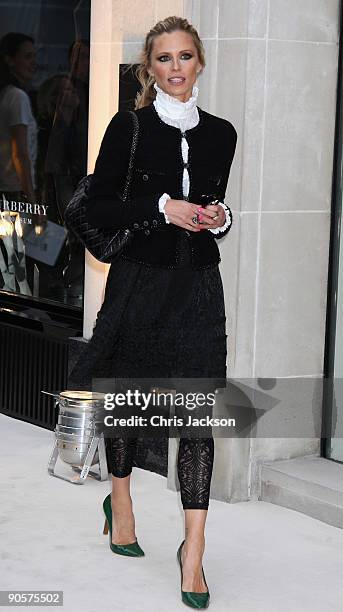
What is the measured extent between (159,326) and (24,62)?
379 centimetres

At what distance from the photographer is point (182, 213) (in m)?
4.65

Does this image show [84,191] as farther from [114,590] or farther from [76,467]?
[76,467]

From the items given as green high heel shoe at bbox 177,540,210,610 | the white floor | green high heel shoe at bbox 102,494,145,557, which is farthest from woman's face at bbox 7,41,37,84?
green high heel shoe at bbox 177,540,210,610

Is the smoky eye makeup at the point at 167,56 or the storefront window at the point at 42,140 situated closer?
the smoky eye makeup at the point at 167,56

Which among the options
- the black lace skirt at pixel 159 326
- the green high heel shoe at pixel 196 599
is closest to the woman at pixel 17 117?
the black lace skirt at pixel 159 326

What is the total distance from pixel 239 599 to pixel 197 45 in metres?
2.08

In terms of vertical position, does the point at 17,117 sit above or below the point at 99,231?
above

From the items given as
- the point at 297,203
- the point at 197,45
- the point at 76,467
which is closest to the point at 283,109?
the point at 297,203

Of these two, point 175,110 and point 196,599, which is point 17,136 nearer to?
point 175,110

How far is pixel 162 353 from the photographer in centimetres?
489

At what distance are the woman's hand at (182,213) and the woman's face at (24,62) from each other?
370 cm

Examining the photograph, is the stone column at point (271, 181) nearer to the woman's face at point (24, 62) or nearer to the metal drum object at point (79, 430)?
the metal drum object at point (79, 430)

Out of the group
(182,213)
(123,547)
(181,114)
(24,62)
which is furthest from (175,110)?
(24,62)

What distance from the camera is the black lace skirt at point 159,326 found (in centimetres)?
483
